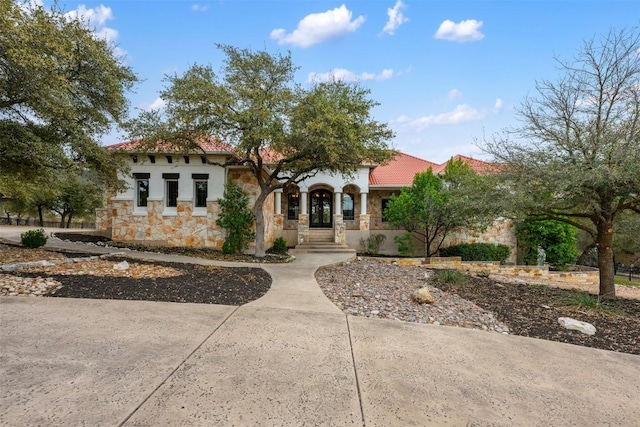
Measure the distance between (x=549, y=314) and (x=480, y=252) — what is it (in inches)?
355

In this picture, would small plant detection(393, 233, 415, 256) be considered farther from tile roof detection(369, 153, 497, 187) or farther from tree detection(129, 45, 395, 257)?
tree detection(129, 45, 395, 257)

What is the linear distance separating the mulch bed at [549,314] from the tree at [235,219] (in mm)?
6987

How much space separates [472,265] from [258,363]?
41.7ft

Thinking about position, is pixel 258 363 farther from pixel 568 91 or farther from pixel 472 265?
pixel 472 265

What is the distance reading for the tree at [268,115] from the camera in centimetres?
905

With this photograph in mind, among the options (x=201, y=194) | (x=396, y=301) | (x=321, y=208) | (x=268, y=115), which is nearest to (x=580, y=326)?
(x=396, y=301)

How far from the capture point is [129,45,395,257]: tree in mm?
9047

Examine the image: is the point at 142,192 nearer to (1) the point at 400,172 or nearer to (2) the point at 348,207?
(2) the point at 348,207

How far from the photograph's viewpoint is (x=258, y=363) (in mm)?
3361

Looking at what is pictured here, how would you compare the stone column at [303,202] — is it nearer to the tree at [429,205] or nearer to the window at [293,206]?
the window at [293,206]

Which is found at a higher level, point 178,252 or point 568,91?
point 568,91

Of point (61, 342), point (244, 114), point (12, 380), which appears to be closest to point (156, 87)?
point (244, 114)

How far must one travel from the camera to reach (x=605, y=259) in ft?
26.3

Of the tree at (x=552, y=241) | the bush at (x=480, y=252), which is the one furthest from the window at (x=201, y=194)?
the tree at (x=552, y=241)
